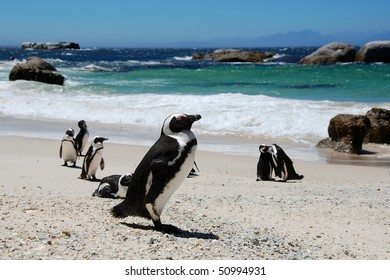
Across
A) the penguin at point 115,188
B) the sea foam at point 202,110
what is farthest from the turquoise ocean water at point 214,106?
the penguin at point 115,188

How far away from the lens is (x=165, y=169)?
500 cm

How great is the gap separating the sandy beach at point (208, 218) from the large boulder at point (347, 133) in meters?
2.70

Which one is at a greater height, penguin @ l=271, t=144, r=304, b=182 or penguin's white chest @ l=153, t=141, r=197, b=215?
penguin's white chest @ l=153, t=141, r=197, b=215

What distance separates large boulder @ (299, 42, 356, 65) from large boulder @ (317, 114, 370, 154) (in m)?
45.5

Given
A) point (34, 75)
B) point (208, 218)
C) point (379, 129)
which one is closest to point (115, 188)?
point (208, 218)

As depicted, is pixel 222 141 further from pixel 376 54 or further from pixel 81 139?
pixel 376 54

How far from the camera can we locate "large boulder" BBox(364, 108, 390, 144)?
1418cm

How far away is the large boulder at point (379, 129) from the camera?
14180 mm

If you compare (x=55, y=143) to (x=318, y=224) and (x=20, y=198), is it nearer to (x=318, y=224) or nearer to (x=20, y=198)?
(x=20, y=198)

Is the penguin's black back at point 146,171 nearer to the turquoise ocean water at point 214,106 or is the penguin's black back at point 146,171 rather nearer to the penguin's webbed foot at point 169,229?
the penguin's webbed foot at point 169,229

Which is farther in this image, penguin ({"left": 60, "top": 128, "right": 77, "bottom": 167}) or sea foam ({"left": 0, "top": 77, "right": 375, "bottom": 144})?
sea foam ({"left": 0, "top": 77, "right": 375, "bottom": 144})

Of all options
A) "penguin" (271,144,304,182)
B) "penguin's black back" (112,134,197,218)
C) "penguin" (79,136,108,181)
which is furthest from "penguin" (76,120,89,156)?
"penguin's black back" (112,134,197,218)

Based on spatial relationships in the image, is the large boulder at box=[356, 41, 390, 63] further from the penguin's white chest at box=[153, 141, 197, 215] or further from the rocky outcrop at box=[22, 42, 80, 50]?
the rocky outcrop at box=[22, 42, 80, 50]

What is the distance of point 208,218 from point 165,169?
133 cm
